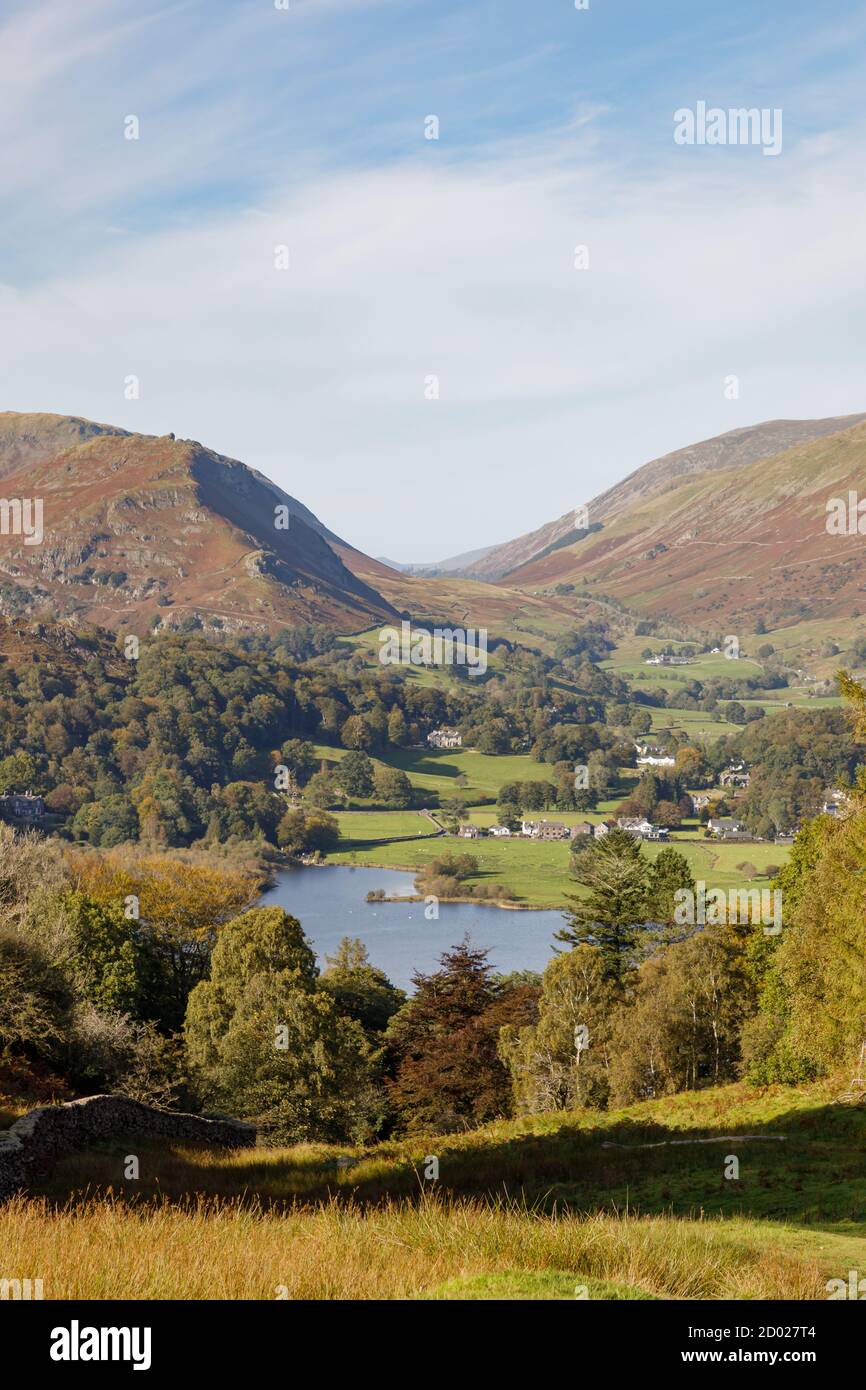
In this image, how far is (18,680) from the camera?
198 metres

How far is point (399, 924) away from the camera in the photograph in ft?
359

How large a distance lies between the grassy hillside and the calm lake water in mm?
59637

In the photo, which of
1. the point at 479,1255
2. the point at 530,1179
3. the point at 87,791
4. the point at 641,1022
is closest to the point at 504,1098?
the point at 641,1022

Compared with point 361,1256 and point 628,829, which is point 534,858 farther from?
point 361,1256

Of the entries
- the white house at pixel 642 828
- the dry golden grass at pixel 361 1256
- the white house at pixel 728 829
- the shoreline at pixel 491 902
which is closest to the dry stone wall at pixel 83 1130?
the dry golden grass at pixel 361 1256

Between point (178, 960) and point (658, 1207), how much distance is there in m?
40.8

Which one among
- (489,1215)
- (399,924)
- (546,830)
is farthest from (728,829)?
(489,1215)

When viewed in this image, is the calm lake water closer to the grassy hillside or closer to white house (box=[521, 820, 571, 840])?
white house (box=[521, 820, 571, 840])

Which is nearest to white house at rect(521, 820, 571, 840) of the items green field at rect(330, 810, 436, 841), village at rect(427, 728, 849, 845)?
village at rect(427, 728, 849, 845)

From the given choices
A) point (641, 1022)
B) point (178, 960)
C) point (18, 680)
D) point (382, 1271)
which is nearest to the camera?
point (382, 1271)

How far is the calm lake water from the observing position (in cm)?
9200

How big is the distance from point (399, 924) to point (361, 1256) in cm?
10254

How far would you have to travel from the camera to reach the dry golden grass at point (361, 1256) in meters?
7.57

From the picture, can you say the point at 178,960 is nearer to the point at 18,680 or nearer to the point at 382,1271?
the point at 382,1271
